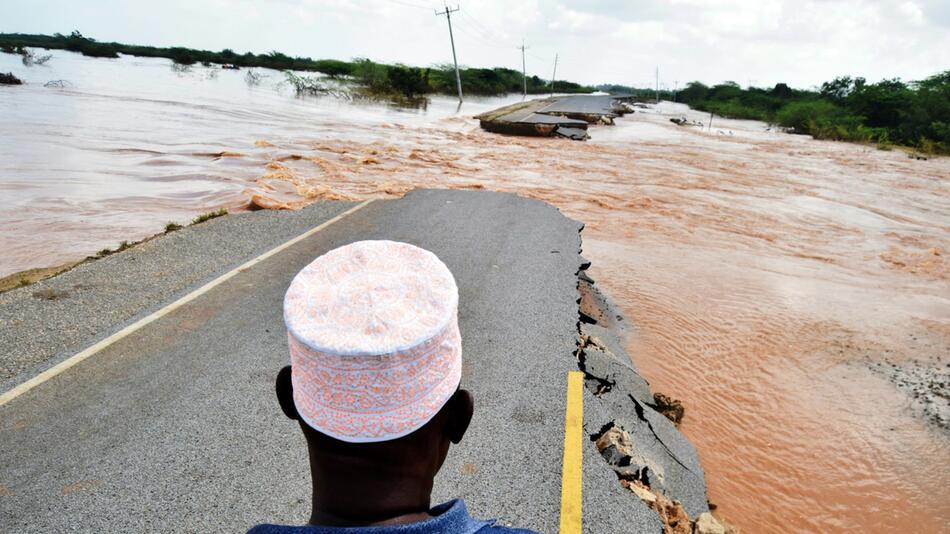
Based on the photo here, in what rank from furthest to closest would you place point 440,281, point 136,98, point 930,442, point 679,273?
point 136,98, point 679,273, point 930,442, point 440,281

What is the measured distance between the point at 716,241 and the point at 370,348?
1134 cm

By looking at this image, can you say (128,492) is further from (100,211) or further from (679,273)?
(100,211)

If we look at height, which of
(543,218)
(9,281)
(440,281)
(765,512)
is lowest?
(765,512)

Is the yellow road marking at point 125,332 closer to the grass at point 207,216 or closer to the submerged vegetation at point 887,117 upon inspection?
the grass at point 207,216

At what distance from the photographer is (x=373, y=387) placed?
993 mm

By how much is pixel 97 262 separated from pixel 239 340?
327cm

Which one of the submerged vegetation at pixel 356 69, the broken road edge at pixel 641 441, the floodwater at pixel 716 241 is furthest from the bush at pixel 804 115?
the broken road edge at pixel 641 441

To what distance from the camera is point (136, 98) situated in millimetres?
30141

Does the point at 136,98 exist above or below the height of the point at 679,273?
above

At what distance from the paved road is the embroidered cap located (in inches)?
82.4

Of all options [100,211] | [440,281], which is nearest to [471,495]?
[440,281]

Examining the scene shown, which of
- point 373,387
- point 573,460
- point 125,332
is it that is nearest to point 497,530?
point 373,387

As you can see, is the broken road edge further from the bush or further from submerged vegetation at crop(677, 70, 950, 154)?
the bush

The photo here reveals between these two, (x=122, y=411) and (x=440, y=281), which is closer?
(x=440, y=281)
